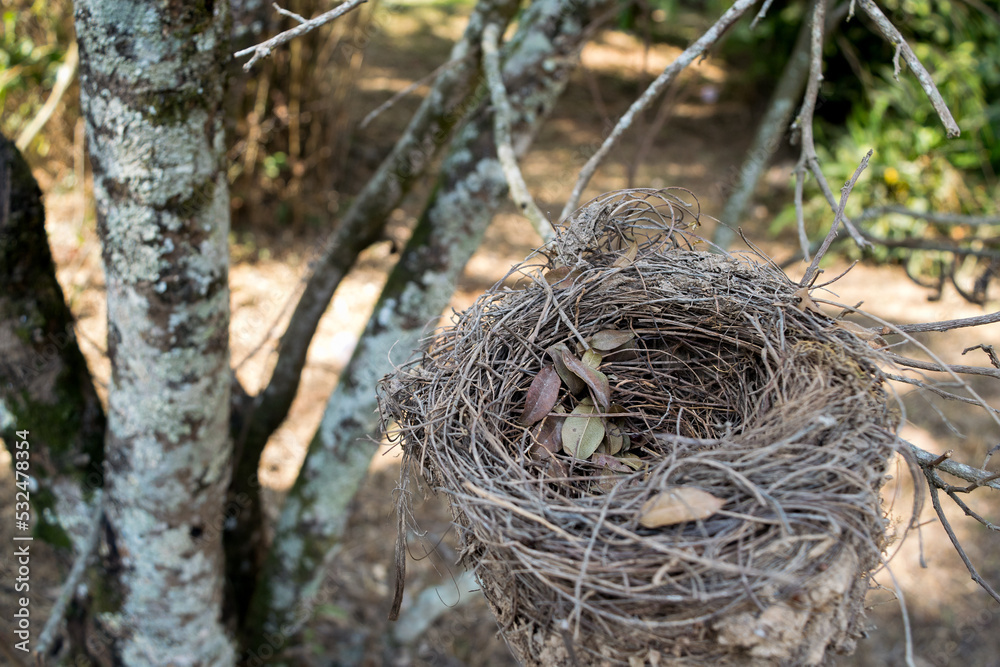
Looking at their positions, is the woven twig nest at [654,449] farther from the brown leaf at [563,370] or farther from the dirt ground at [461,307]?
the dirt ground at [461,307]

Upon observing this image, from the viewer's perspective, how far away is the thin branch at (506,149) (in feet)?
5.54

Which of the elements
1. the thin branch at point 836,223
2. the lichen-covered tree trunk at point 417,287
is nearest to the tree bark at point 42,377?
the lichen-covered tree trunk at point 417,287

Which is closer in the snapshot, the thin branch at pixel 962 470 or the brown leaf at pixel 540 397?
the thin branch at pixel 962 470

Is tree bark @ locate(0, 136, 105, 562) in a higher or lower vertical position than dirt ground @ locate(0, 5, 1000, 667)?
higher

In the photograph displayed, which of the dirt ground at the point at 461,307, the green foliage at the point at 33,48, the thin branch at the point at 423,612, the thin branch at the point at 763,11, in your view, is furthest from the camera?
the green foliage at the point at 33,48

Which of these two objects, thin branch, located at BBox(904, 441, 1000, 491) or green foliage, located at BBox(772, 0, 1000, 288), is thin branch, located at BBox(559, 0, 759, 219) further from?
green foliage, located at BBox(772, 0, 1000, 288)

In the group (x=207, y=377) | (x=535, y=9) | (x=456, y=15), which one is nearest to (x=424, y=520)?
(x=207, y=377)

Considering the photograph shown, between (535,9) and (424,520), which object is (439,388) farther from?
(424,520)

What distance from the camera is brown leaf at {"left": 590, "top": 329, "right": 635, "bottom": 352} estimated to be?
1.48 metres

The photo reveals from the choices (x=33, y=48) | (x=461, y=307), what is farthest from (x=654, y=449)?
(x=33, y=48)

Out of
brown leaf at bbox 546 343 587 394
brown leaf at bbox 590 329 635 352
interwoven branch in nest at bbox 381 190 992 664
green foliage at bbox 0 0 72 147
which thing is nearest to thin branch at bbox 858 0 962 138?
interwoven branch in nest at bbox 381 190 992 664

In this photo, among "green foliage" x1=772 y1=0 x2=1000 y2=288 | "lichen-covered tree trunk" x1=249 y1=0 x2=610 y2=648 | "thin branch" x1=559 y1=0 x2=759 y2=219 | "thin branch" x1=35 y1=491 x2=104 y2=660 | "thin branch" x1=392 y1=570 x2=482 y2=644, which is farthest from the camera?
"green foliage" x1=772 y1=0 x2=1000 y2=288

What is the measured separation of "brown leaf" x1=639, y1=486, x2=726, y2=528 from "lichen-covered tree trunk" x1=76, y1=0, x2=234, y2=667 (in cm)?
140

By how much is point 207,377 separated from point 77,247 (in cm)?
432
